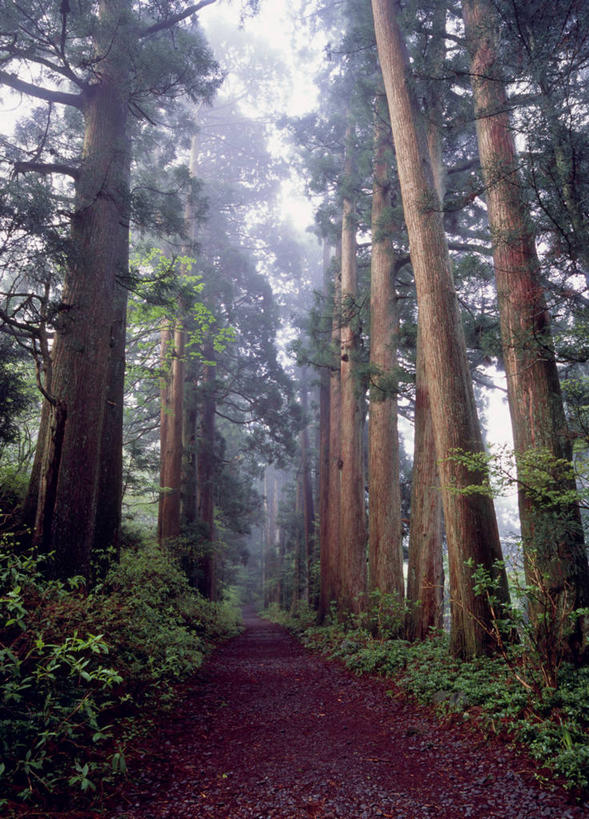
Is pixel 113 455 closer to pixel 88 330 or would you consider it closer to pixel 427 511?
pixel 88 330

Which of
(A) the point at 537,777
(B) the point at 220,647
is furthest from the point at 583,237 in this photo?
(B) the point at 220,647

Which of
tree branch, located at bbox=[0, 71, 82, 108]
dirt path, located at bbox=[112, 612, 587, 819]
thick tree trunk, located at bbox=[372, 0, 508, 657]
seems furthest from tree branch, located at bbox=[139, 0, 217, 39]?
dirt path, located at bbox=[112, 612, 587, 819]

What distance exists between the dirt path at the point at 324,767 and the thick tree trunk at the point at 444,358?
1421mm

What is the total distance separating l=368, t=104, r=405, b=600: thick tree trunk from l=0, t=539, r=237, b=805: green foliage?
404 centimetres

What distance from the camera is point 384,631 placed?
805 cm

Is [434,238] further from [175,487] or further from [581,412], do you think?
[175,487]

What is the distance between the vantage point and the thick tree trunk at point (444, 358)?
5355 millimetres

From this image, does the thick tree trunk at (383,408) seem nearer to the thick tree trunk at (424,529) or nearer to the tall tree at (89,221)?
the thick tree trunk at (424,529)

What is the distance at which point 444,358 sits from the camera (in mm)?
6086

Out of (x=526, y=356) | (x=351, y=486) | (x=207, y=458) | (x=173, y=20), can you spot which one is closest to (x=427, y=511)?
(x=526, y=356)

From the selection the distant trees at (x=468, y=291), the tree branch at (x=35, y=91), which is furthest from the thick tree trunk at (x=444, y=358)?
the tree branch at (x=35, y=91)

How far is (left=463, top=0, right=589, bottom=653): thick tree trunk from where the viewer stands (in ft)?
15.2

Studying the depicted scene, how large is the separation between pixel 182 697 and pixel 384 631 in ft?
13.1

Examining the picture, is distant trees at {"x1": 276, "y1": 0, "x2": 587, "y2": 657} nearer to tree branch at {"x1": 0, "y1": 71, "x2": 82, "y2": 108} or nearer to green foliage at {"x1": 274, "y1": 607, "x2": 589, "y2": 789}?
green foliage at {"x1": 274, "y1": 607, "x2": 589, "y2": 789}
